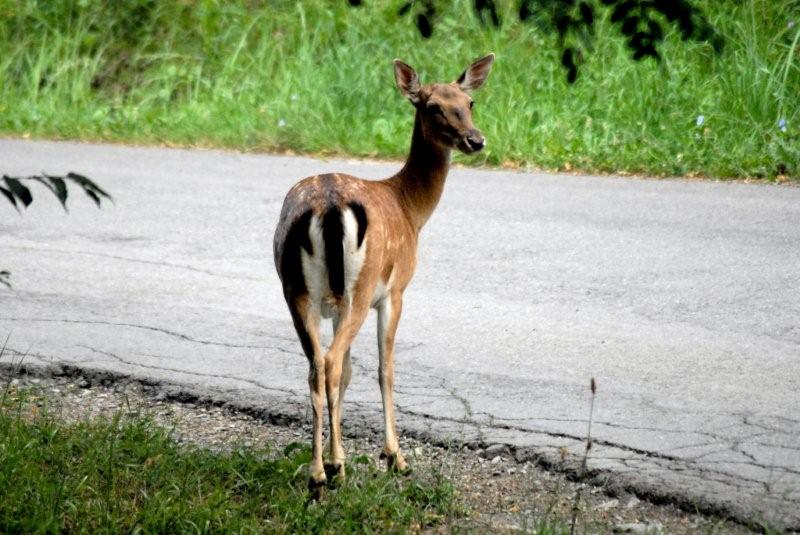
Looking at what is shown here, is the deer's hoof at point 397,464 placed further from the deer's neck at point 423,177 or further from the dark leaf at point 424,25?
the dark leaf at point 424,25

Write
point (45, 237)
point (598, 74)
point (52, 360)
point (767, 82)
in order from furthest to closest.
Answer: point (598, 74), point (767, 82), point (45, 237), point (52, 360)

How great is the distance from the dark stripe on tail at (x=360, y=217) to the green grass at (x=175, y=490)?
0.87 metres

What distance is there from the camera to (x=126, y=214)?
10109mm

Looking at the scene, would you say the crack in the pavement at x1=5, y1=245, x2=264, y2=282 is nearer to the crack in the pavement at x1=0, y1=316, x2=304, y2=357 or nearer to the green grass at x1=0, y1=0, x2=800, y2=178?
the crack in the pavement at x1=0, y1=316, x2=304, y2=357

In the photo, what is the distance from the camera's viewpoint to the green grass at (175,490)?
438 centimetres

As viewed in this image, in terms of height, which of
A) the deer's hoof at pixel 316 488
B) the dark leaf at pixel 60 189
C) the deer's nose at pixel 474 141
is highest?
the dark leaf at pixel 60 189

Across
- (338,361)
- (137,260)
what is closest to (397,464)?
(338,361)

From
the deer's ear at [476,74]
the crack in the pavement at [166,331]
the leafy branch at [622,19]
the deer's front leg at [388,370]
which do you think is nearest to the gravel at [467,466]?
the deer's front leg at [388,370]

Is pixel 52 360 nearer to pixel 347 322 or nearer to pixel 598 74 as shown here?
pixel 347 322

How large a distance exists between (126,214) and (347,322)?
228 inches

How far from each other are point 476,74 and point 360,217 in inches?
65.5

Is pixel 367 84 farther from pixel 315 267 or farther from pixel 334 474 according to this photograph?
pixel 334 474

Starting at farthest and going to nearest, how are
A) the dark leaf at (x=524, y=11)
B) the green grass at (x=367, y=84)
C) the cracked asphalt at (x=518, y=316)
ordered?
the green grass at (x=367, y=84) < the cracked asphalt at (x=518, y=316) < the dark leaf at (x=524, y=11)

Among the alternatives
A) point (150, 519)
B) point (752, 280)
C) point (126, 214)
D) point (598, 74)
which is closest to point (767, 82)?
point (598, 74)
